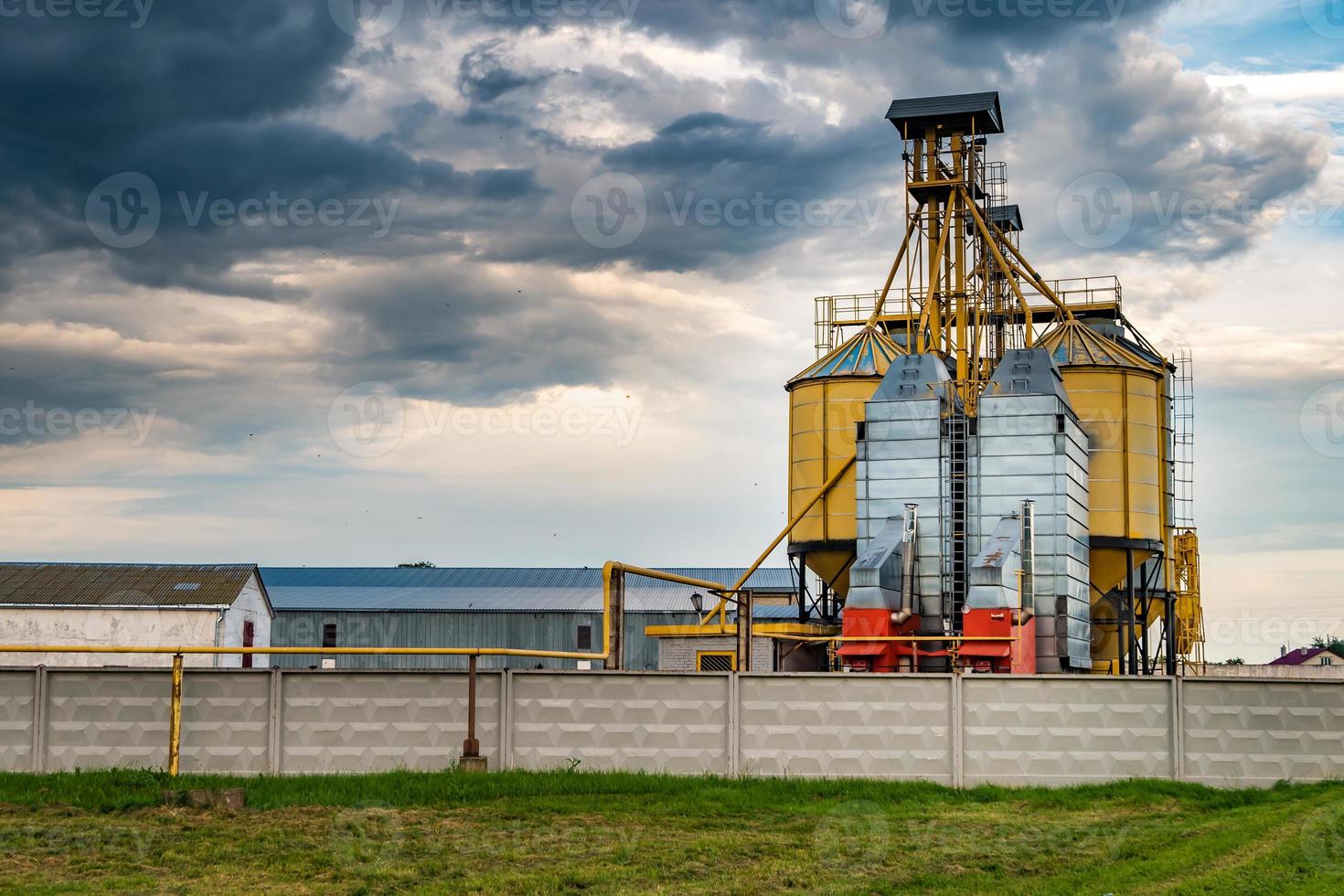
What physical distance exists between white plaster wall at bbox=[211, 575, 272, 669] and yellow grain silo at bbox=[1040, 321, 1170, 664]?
87.4 feet

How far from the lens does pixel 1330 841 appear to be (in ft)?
46.4

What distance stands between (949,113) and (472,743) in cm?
2990

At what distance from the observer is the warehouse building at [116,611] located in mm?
46344

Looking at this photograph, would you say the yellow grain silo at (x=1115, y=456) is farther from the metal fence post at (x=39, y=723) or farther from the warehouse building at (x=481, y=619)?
the metal fence post at (x=39, y=723)

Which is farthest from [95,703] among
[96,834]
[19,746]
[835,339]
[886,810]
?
[835,339]

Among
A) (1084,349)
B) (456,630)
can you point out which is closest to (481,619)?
(456,630)

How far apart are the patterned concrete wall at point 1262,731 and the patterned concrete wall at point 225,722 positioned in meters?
12.4

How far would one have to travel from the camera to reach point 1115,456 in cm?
3956

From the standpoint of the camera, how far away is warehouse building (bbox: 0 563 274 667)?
46344mm

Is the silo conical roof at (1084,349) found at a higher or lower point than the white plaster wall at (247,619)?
higher

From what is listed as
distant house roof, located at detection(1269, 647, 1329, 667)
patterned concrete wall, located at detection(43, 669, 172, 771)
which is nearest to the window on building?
patterned concrete wall, located at detection(43, 669, 172, 771)

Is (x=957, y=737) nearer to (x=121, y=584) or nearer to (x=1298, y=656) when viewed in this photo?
(x=121, y=584)

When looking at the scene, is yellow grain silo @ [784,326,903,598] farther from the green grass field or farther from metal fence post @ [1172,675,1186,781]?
the green grass field

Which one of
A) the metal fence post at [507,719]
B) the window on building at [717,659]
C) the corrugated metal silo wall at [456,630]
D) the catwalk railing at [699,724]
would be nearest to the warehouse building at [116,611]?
the corrugated metal silo wall at [456,630]
